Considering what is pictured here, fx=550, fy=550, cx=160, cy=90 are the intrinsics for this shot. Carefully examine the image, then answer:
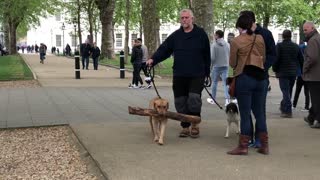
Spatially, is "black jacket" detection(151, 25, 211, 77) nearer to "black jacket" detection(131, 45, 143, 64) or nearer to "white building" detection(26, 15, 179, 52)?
"black jacket" detection(131, 45, 143, 64)

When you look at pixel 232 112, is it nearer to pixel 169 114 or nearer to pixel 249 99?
pixel 169 114

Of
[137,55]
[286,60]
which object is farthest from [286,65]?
[137,55]

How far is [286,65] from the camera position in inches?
439

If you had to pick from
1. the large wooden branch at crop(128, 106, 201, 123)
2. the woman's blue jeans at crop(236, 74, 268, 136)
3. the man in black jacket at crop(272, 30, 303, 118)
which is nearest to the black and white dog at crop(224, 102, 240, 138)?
the large wooden branch at crop(128, 106, 201, 123)

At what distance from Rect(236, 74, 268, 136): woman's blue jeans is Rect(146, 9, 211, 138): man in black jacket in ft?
3.90

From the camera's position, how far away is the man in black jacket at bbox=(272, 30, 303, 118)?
11148 mm

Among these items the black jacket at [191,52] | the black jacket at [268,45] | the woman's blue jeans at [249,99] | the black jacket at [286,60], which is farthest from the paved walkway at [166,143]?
the black jacket at [268,45]

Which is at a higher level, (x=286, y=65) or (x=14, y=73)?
(x=286, y=65)

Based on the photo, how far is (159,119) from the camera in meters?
7.96

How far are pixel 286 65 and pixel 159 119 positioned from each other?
4200mm

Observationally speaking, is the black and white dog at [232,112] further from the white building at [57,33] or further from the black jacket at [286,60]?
the white building at [57,33]

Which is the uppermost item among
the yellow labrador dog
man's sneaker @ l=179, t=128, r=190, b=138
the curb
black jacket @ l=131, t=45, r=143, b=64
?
black jacket @ l=131, t=45, r=143, b=64

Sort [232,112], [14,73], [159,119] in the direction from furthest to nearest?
[14,73] → [232,112] → [159,119]

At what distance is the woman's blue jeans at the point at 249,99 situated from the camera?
7141 mm
